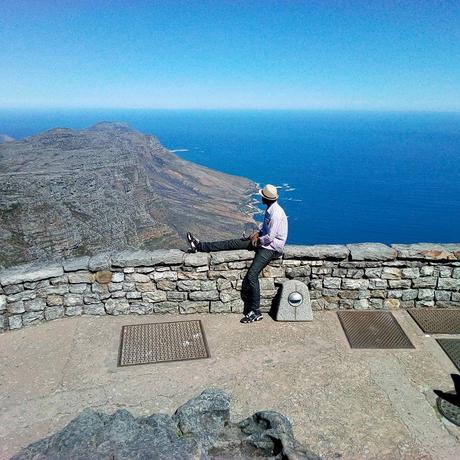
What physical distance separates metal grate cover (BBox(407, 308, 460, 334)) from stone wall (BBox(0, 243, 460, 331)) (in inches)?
5.6

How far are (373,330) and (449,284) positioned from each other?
1839 millimetres

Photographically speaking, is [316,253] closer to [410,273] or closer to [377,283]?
[377,283]

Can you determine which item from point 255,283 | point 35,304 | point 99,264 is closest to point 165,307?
point 99,264

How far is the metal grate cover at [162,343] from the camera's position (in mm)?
6273

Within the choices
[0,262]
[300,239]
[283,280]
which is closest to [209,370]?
[283,280]

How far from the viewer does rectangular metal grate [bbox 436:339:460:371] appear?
6.22 metres

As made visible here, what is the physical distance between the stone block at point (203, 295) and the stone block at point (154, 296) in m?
0.49

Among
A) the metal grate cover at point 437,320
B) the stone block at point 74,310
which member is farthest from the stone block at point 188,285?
the metal grate cover at point 437,320

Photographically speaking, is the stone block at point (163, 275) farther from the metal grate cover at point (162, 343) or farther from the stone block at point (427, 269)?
the stone block at point (427, 269)

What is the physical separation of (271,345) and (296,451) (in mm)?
3287

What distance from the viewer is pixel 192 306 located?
24.5 feet

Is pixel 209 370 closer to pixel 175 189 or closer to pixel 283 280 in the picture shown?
pixel 283 280

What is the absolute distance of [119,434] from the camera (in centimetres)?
315

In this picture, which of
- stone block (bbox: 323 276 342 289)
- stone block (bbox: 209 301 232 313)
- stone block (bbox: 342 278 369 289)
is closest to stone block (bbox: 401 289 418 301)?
stone block (bbox: 342 278 369 289)
